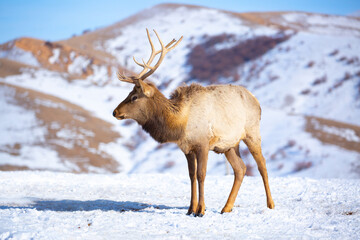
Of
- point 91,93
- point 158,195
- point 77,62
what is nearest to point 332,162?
point 158,195

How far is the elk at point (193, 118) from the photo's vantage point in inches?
299

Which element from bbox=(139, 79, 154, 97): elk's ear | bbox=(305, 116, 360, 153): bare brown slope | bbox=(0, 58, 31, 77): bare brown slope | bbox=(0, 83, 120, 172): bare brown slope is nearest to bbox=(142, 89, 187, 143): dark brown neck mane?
bbox=(139, 79, 154, 97): elk's ear

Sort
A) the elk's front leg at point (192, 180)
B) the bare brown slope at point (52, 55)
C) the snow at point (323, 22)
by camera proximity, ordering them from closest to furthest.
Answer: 1. the elk's front leg at point (192, 180)
2. the bare brown slope at point (52, 55)
3. the snow at point (323, 22)

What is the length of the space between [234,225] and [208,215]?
0.89m

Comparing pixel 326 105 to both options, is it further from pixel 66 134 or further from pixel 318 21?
pixel 318 21

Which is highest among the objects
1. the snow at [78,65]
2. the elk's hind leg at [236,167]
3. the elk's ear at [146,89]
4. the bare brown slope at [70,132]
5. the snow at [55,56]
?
the elk's ear at [146,89]

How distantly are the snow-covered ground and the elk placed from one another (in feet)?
2.64

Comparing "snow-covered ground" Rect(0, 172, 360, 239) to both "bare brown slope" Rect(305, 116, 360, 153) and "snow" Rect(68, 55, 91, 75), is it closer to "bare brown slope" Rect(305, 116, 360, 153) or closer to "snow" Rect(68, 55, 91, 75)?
"bare brown slope" Rect(305, 116, 360, 153)

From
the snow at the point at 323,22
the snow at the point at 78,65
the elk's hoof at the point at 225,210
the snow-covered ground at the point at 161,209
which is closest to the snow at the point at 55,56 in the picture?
the snow at the point at 78,65

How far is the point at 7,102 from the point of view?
4238 cm

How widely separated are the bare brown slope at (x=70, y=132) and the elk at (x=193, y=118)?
23.3 metres

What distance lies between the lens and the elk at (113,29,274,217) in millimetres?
7582

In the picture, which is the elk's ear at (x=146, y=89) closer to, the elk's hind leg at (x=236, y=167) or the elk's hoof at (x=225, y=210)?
the elk's hind leg at (x=236, y=167)

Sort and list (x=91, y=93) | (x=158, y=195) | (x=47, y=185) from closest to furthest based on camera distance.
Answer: (x=158, y=195) < (x=47, y=185) < (x=91, y=93)
